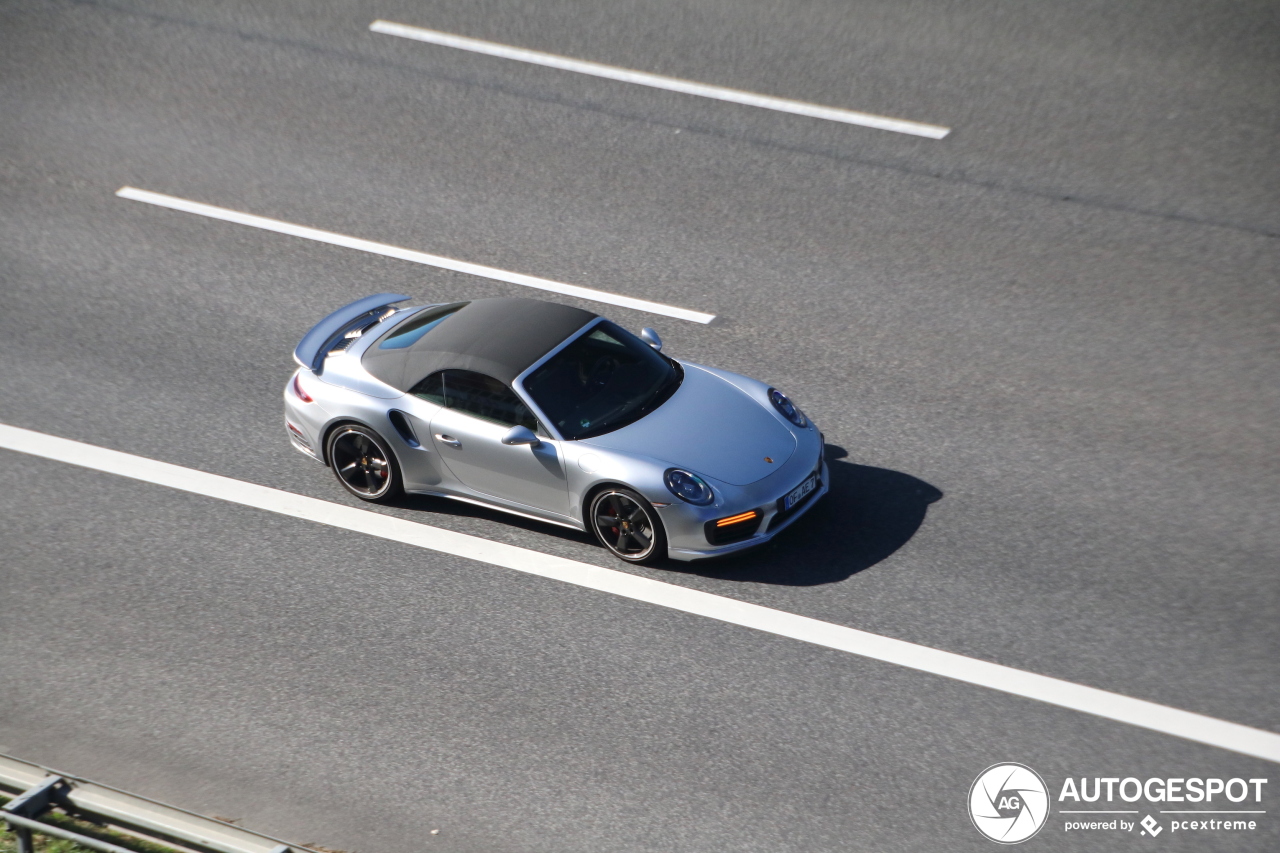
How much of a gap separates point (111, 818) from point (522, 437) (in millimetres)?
3217

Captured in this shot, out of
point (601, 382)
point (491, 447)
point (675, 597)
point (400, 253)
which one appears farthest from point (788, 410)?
point (400, 253)

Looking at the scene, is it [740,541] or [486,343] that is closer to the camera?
[740,541]

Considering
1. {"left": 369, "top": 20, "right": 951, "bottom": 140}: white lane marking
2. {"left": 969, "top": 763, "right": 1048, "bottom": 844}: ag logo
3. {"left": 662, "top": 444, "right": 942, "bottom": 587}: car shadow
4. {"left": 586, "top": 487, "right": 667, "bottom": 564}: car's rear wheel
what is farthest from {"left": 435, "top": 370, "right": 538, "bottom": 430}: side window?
{"left": 369, "top": 20, "right": 951, "bottom": 140}: white lane marking

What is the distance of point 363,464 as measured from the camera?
850 cm

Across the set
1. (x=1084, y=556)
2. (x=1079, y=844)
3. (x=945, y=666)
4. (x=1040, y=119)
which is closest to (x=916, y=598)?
(x=945, y=666)

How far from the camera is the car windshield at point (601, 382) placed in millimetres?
7770

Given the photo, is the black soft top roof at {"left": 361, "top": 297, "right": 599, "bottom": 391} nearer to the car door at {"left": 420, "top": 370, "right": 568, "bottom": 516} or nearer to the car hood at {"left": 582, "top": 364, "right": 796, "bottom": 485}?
the car door at {"left": 420, "top": 370, "right": 568, "bottom": 516}

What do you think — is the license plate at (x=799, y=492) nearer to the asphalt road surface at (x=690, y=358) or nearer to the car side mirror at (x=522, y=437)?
the asphalt road surface at (x=690, y=358)

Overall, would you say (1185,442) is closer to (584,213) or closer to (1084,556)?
(1084,556)

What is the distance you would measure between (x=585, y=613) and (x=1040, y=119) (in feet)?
26.2

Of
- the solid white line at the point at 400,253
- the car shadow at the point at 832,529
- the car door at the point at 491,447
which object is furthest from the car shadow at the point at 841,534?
the solid white line at the point at 400,253

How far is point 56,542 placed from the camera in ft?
27.0

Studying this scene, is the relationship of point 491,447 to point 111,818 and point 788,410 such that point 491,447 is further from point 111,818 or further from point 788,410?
point 111,818

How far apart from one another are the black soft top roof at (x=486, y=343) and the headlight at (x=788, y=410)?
55.1 inches
